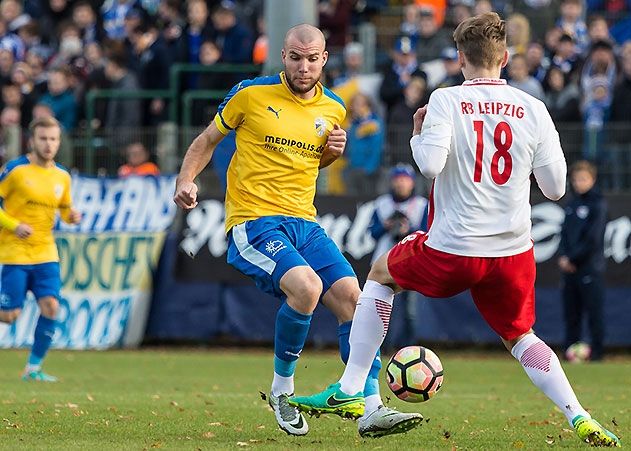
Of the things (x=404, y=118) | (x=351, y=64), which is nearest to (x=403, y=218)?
(x=404, y=118)

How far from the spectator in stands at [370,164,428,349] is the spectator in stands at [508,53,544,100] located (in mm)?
2087

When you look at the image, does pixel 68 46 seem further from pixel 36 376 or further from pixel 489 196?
pixel 489 196

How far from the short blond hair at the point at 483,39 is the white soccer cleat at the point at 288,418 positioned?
2.48m

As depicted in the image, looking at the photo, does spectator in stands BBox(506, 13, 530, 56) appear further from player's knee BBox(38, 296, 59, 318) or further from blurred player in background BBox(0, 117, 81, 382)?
player's knee BBox(38, 296, 59, 318)

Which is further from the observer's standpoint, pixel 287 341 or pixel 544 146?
pixel 287 341

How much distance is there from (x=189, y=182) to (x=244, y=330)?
10.2m

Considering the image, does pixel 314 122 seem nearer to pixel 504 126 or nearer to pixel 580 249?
pixel 504 126

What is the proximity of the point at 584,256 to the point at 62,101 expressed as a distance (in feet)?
29.2

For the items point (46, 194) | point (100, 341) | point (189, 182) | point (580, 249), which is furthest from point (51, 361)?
point (189, 182)

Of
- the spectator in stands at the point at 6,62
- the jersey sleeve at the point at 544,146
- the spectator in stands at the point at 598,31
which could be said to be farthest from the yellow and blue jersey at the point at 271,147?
the spectator in stands at the point at 6,62

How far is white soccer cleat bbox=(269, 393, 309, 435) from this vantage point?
8.81m

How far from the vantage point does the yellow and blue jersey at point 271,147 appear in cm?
916

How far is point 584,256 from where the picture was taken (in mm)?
17125

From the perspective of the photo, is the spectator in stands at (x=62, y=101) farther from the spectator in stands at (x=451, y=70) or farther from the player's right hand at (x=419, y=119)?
the player's right hand at (x=419, y=119)
